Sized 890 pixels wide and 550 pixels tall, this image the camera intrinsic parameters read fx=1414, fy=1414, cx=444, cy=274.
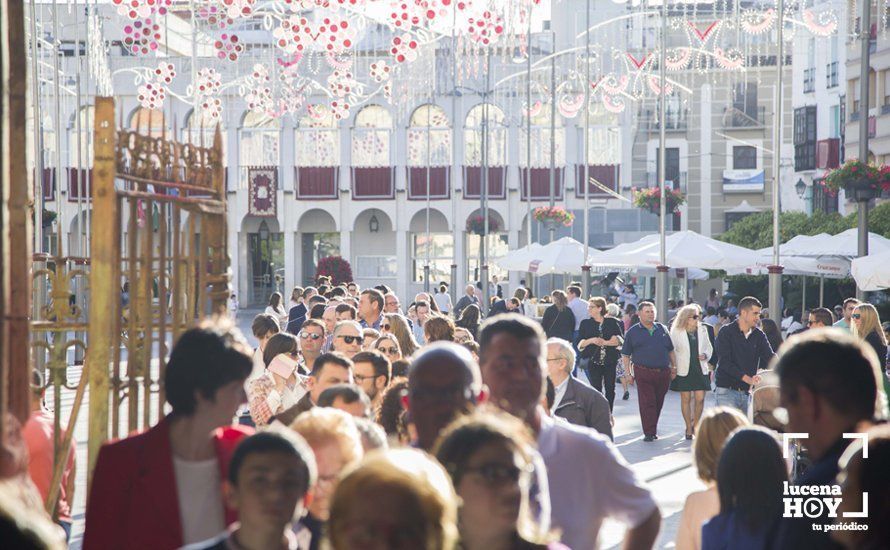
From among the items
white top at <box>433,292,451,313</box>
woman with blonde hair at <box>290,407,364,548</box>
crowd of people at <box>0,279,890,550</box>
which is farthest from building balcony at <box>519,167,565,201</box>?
woman with blonde hair at <box>290,407,364,548</box>

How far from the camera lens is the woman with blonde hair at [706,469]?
5859 mm

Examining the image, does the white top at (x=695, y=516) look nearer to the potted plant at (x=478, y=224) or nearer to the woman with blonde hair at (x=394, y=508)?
the woman with blonde hair at (x=394, y=508)

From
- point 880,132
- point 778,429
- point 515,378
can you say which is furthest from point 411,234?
point 515,378

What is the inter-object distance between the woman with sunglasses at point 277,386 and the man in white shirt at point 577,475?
472 centimetres

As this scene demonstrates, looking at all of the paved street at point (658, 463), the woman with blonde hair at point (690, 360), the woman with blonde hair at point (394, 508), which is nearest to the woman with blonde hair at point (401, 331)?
the paved street at point (658, 463)

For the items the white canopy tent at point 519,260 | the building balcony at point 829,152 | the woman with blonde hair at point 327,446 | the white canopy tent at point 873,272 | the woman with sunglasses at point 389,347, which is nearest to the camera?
the woman with blonde hair at point 327,446

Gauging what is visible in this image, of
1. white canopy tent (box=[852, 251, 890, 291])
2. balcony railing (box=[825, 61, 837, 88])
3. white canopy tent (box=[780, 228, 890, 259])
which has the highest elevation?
balcony railing (box=[825, 61, 837, 88])

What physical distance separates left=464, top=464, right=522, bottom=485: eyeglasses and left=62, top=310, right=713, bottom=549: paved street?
21.6 feet

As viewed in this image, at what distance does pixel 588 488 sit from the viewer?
4.58m

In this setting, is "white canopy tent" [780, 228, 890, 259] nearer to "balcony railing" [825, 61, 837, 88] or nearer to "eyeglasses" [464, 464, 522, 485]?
"eyeglasses" [464, 464, 522, 485]

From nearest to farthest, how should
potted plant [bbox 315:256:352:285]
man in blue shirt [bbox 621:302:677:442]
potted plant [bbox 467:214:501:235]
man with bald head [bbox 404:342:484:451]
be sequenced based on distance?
1. man with bald head [bbox 404:342:484:451]
2. man in blue shirt [bbox 621:302:677:442]
3. potted plant [bbox 315:256:352:285]
4. potted plant [bbox 467:214:501:235]

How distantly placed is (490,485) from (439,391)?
0.93 m

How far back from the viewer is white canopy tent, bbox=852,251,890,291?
18.6 meters

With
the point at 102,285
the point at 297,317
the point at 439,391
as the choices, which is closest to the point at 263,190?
the point at 297,317
